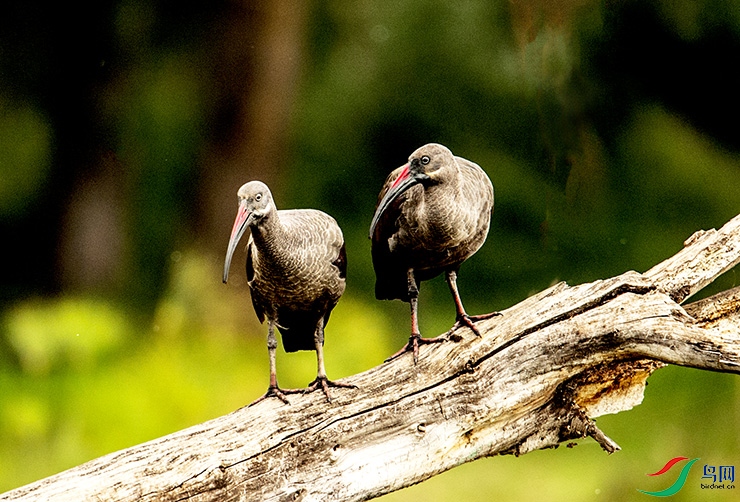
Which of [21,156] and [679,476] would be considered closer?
[679,476]

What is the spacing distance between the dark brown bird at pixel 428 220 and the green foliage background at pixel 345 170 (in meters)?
1.69

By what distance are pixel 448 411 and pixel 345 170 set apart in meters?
3.13

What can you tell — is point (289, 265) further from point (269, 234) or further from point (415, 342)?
point (415, 342)

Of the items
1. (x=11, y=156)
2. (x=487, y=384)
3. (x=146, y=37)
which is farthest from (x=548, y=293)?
(x=11, y=156)

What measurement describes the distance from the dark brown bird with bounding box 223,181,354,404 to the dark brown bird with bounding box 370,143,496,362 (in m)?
0.17

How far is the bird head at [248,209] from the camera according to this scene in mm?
2455

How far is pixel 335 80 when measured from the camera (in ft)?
18.2

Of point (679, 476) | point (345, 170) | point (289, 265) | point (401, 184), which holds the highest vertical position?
point (345, 170)

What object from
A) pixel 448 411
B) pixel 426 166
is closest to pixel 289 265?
pixel 426 166

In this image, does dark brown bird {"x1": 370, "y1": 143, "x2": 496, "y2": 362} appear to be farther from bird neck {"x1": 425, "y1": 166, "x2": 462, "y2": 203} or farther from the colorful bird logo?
the colorful bird logo

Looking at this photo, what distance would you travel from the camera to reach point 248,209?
8.13 feet

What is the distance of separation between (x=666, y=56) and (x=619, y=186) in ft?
2.43

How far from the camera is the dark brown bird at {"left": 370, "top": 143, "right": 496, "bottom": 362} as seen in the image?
8.48 feet

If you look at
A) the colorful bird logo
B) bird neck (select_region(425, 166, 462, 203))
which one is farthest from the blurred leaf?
the colorful bird logo
